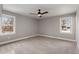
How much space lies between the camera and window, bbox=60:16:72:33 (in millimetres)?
1081

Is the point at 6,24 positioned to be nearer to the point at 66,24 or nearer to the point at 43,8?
the point at 43,8

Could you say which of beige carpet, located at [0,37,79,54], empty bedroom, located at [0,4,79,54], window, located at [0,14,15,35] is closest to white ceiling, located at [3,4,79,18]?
empty bedroom, located at [0,4,79,54]

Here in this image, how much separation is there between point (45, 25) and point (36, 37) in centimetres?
25

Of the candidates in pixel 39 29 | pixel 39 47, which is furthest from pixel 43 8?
pixel 39 47

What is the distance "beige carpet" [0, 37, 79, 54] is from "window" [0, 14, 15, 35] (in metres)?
0.19

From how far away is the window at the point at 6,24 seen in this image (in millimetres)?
1038

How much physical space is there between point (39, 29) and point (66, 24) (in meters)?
0.42

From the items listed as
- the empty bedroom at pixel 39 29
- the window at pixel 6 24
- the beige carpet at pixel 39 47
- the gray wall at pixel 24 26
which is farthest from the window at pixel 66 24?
the window at pixel 6 24

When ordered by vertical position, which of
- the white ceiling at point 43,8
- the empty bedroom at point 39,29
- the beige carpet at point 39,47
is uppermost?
the white ceiling at point 43,8

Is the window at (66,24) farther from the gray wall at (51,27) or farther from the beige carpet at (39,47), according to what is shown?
the beige carpet at (39,47)

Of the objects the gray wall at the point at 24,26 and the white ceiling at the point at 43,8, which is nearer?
the white ceiling at the point at 43,8

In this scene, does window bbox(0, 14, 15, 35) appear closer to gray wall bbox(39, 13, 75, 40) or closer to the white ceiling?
the white ceiling
